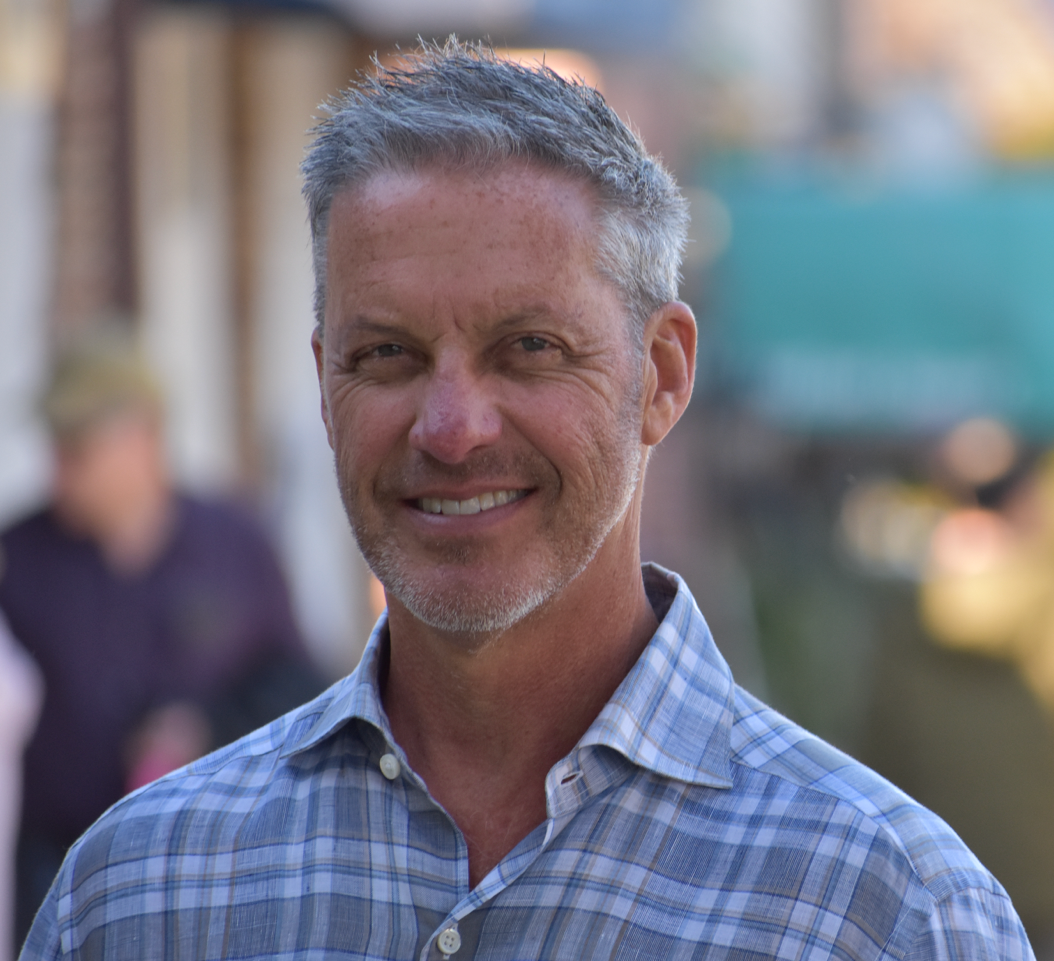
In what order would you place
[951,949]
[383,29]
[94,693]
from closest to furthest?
[951,949]
[94,693]
[383,29]

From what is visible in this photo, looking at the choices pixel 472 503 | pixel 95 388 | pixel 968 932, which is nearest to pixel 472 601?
pixel 472 503

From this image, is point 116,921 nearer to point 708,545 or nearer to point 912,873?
point 912,873

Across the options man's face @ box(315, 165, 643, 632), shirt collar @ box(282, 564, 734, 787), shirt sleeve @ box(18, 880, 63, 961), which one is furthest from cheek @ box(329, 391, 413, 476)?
shirt sleeve @ box(18, 880, 63, 961)

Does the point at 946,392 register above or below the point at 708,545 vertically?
above

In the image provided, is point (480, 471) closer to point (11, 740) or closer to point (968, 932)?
point (968, 932)

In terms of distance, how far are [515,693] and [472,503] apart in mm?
230

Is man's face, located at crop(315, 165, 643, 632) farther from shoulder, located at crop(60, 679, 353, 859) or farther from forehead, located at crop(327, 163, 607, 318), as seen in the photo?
shoulder, located at crop(60, 679, 353, 859)

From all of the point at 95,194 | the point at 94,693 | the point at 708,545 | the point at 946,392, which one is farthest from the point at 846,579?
the point at 94,693

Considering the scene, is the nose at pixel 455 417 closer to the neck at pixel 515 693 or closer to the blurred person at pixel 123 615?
the neck at pixel 515 693

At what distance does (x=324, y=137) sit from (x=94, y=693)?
2.63 m

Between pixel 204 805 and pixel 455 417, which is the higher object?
pixel 455 417

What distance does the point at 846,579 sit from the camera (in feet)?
25.1

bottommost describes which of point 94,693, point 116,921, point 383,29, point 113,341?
point 94,693

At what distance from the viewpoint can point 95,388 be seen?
4.43 m
